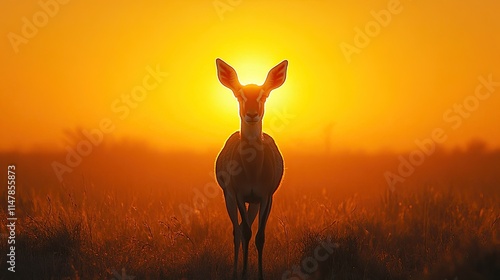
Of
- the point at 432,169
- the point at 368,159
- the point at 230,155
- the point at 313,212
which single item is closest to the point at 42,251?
the point at 230,155

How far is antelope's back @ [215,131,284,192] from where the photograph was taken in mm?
7969

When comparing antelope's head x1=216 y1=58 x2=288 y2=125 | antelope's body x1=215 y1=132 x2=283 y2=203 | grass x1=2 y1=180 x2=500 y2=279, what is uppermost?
antelope's head x1=216 y1=58 x2=288 y2=125

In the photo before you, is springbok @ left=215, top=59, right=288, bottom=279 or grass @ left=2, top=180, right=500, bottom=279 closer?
grass @ left=2, top=180, right=500, bottom=279

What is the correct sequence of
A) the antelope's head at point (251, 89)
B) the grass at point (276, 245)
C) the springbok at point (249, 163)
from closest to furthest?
the grass at point (276, 245) < the antelope's head at point (251, 89) < the springbok at point (249, 163)

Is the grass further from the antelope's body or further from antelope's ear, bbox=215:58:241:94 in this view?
antelope's ear, bbox=215:58:241:94

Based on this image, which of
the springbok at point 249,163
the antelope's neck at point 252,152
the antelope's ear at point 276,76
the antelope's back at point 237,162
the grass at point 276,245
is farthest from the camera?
the antelope's ear at point 276,76

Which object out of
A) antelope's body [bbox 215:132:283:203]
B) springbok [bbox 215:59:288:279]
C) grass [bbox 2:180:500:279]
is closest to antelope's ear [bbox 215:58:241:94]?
springbok [bbox 215:59:288:279]

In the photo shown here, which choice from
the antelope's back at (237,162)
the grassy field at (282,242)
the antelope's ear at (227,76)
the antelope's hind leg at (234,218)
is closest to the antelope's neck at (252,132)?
the antelope's back at (237,162)

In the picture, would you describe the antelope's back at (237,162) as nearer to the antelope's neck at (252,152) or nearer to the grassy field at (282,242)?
the antelope's neck at (252,152)

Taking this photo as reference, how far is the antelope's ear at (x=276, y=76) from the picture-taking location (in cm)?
812

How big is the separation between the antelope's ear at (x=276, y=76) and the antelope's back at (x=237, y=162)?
67cm

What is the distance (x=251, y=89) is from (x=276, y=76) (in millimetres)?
702

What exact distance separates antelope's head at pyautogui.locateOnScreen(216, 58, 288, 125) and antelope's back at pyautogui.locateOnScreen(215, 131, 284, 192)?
53 centimetres

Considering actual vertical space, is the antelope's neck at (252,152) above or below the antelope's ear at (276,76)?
below
